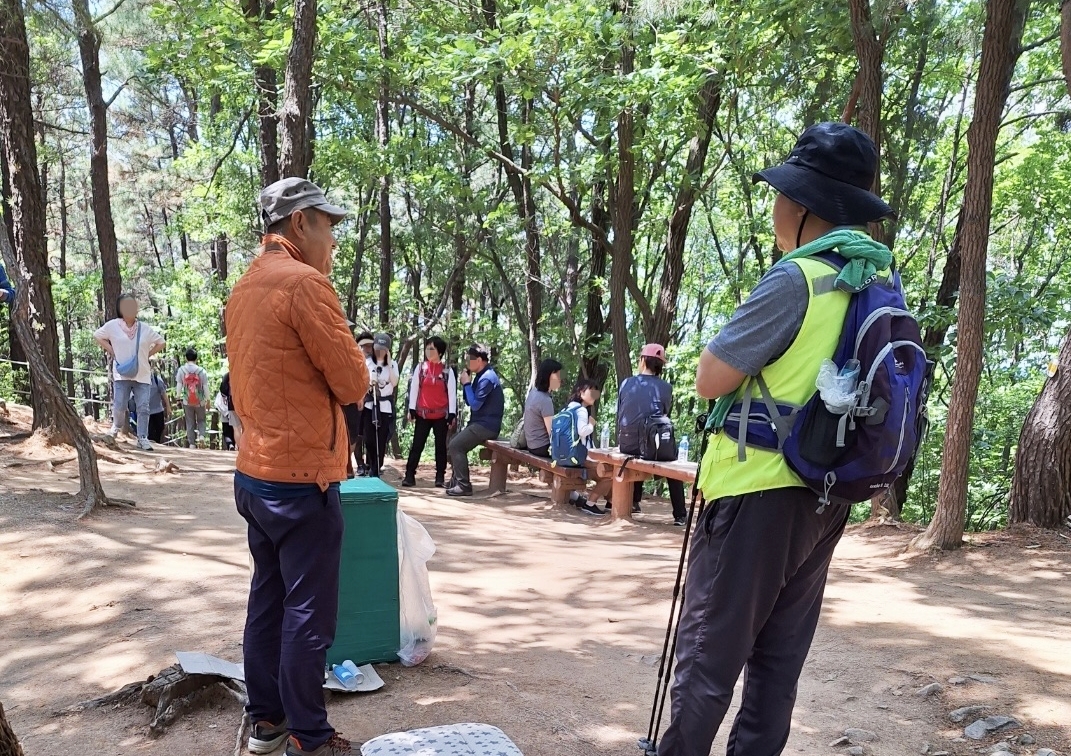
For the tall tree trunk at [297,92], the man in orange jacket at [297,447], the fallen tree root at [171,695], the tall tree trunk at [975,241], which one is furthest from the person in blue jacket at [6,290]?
the tall tree trunk at [975,241]

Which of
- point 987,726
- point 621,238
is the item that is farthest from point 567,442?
point 987,726

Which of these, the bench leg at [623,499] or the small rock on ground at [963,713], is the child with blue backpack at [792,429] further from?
the bench leg at [623,499]

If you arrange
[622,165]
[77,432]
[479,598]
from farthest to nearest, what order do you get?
[622,165]
[77,432]
[479,598]

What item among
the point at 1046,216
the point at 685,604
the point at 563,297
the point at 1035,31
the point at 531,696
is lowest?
the point at 531,696

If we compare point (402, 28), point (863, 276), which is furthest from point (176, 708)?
point (402, 28)

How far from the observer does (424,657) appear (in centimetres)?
377

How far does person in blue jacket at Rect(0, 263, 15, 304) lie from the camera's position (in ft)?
22.2

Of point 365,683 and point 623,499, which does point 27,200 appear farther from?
point 365,683

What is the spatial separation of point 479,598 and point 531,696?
68.4 inches

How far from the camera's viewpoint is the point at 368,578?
364 centimetres

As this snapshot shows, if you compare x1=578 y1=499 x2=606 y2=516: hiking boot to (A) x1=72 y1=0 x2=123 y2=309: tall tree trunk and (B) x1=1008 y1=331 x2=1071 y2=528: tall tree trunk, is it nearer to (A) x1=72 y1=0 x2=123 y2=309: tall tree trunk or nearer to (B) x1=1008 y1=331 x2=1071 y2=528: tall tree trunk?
(B) x1=1008 y1=331 x2=1071 y2=528: tall tree trunk

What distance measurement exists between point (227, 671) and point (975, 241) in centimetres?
561

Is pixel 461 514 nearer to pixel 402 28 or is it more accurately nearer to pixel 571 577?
pixel 571 577

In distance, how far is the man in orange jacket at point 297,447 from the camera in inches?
102
